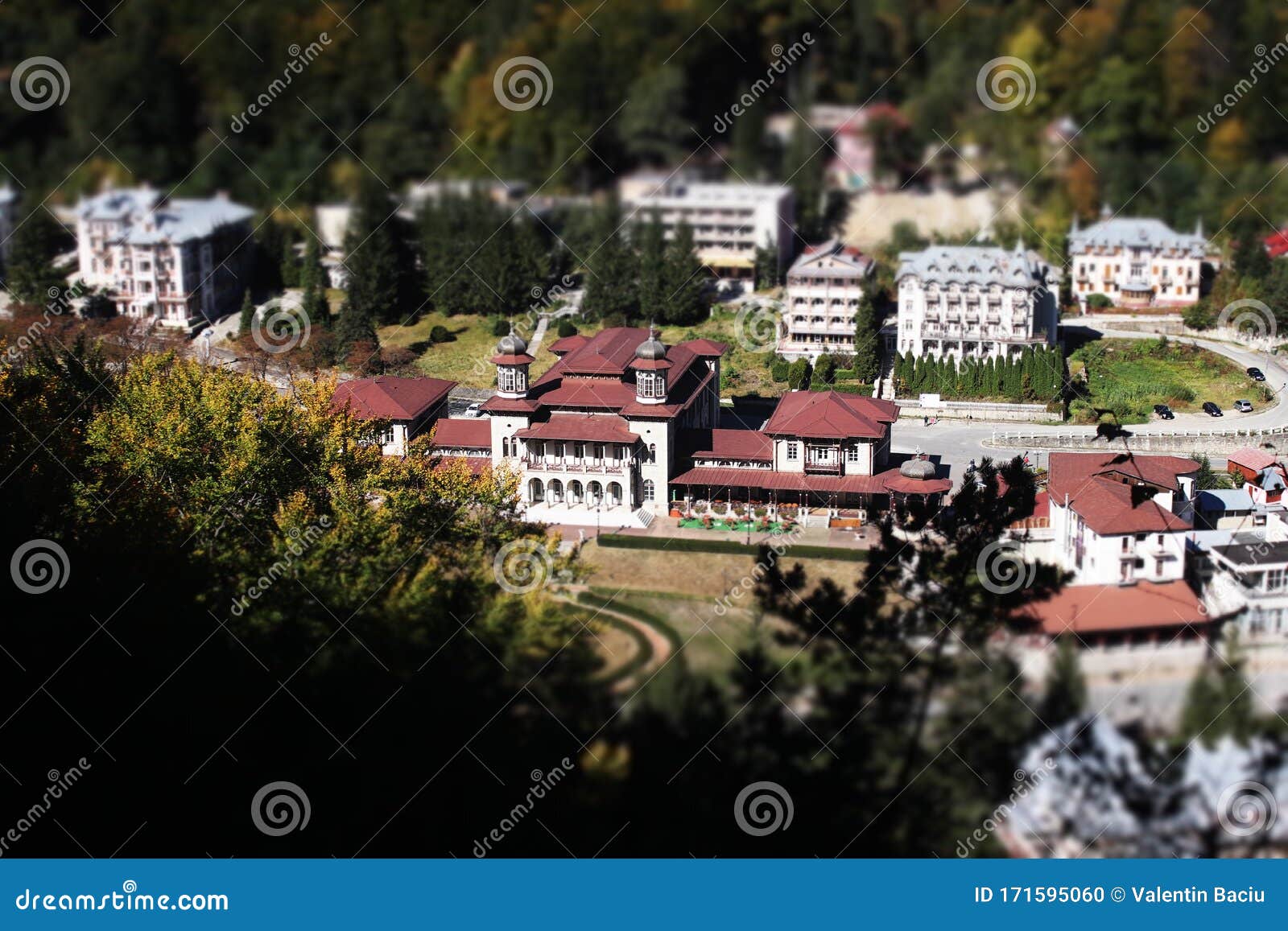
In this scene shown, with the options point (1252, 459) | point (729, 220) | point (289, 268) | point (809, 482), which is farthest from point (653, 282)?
point (1252, 459)

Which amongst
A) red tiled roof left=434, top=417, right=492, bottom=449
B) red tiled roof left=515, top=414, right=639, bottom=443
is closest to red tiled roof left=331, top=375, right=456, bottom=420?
red tiled roof left=434, top=417, right=492, bottom=449

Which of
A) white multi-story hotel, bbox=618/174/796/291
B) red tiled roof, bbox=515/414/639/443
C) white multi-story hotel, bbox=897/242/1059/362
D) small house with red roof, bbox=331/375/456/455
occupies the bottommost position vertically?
small house with red roof, bbox=331/375/456/455

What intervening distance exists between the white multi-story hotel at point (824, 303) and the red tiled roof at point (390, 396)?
12.6 m

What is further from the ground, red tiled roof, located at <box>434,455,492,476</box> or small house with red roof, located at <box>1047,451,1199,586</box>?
small house with red roof, located at <box>1047,451,1199,586</box>

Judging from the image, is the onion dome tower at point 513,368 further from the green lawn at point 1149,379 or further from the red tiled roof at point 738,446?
the green lawn at point 1149,379

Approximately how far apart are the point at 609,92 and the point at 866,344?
886 inches

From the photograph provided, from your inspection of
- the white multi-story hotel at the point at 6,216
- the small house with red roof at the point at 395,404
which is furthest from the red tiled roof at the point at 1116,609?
the white multi-story hotel at the point at 6,216

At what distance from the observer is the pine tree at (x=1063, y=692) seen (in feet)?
69.6

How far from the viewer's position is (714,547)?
29047 millimetres

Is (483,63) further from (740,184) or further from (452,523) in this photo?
(452,523)

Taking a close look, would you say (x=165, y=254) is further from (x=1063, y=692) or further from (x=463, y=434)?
(x=1063, y=692)

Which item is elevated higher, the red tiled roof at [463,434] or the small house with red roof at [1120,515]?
the small house with red roof at [1120,515]

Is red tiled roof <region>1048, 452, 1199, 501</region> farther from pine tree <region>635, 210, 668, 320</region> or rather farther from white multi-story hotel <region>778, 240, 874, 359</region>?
pine tree <region>635, 210, 668, 320</region>

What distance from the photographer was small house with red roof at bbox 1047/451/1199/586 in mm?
26062
